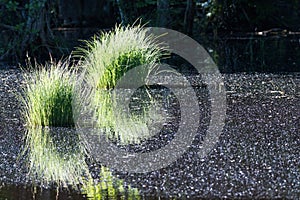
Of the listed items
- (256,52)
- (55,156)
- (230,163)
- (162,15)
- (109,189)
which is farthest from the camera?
(162,15)

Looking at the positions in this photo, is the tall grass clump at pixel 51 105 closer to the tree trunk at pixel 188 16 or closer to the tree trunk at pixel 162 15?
the tree trunk at pixel 162 15

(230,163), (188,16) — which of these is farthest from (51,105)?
(188,16)

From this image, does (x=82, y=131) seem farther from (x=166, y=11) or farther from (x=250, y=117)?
(x=166, y=11)

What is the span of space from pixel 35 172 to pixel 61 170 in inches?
8.2

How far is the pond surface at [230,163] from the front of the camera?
511cm

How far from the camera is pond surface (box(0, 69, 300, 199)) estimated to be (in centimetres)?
511

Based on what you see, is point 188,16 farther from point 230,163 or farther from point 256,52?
point 230,163

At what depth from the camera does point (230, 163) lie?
5.90m

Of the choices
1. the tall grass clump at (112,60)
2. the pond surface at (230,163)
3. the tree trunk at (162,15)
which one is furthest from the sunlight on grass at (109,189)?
the tree trunk at (162,15)

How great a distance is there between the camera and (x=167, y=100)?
9227 millimetres

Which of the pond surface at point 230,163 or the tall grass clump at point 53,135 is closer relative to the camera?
the pond surface at point 230,163

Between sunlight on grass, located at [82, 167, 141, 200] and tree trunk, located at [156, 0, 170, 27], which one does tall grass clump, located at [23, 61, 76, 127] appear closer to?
sunlight on grass, located at [82, 167, 141, 200]

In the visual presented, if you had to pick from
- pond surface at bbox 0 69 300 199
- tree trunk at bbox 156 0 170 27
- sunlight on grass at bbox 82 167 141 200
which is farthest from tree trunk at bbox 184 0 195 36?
sunlight on grass at bbox 82 167 141 200

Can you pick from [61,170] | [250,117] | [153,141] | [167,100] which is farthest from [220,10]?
[61,170]
